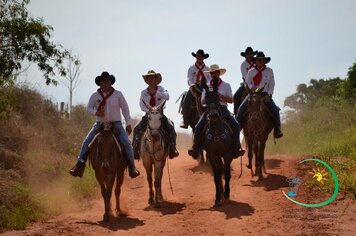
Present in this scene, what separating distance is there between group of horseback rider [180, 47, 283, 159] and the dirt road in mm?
1425

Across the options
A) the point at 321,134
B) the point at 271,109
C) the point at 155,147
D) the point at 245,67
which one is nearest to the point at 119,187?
the point at 155,147

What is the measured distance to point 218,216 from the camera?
11.3 m

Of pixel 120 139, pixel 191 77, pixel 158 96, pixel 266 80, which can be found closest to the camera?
pixel 120 139

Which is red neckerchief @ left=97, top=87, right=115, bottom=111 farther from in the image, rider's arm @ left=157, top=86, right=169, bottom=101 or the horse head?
rider's arm @ left=157, top=86, right=169, bottom=101

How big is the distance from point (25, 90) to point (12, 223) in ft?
46.6

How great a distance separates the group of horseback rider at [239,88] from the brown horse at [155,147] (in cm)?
79

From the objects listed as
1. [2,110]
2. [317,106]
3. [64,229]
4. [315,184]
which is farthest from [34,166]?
[317,106]

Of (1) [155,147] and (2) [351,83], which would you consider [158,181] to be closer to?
(1) [155,147]

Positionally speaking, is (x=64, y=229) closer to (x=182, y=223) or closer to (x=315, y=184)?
(x=182, y=223)

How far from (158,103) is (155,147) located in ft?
4.98

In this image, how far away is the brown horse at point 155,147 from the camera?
42.7 ft

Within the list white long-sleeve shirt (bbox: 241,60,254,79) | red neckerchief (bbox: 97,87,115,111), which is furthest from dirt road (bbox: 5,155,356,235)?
white long-sleeve shirt (bbox: 241,60,254,79)

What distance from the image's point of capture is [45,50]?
1648 cm

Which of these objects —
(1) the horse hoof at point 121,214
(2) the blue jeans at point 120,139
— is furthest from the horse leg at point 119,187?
(2) the blue jeans at point 120,139
